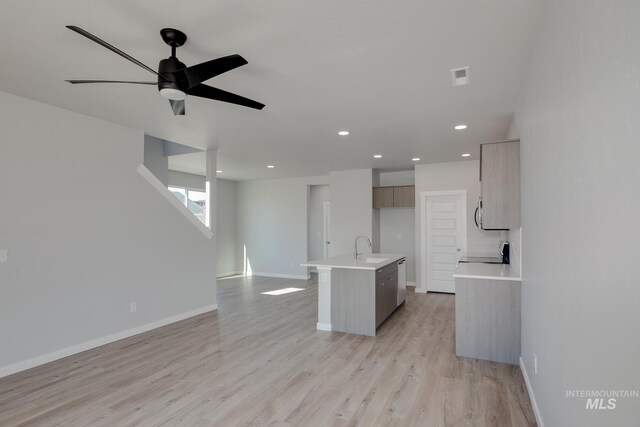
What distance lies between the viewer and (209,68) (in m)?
2.12

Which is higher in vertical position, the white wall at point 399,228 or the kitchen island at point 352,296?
the white wall at point 399,228

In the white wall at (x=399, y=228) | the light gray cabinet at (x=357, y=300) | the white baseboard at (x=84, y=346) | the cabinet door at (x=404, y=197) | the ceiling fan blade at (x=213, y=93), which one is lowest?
the white baseboard at (x=84, y=346)

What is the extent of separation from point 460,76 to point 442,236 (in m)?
4.42

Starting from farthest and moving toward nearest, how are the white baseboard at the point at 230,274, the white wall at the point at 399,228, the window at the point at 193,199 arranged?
1. the white baseboard at the point at 230,274
2. the window at the point at 193,199
3. the white wall at the point at 399,228

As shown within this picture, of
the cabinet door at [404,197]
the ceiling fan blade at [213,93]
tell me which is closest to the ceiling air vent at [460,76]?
the ceiling fan blade at [213,93]

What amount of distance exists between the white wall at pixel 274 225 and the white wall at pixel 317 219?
0.39m

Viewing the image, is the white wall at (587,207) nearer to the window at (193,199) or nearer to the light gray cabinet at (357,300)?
the light gray cabinet at (357,300)

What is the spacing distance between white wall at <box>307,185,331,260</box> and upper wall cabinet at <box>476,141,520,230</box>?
229 inches

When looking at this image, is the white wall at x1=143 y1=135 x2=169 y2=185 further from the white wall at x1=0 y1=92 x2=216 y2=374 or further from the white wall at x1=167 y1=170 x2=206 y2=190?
the white wall at x1=167 y1=170 x2=206 y2=190

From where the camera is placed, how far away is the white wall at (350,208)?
7.36 metres

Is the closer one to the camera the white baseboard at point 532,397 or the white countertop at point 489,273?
the white baseboard at point 532,397

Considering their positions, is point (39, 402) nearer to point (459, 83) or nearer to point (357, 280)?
point (357, 280)

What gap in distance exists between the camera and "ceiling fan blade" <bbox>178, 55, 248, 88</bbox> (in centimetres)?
208

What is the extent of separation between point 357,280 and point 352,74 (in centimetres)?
254
